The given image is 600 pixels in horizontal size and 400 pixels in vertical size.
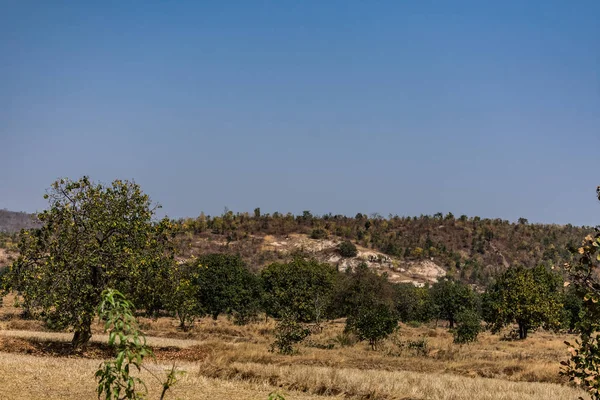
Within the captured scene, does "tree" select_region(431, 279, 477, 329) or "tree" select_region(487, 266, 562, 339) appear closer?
"tree" select_region(487, 266, 562, 339)

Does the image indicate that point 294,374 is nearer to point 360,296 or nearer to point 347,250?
point 360,296

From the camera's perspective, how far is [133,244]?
3291 centimetres

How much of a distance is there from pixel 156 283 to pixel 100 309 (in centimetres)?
2783

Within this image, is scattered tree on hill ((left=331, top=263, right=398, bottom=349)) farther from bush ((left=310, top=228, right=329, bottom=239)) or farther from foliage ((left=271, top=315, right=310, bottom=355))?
bush ((left=310, top=228, right=329, bottom=239))

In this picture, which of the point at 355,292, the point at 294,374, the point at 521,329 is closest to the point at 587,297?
the point at 294,374

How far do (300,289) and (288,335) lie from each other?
112 ft

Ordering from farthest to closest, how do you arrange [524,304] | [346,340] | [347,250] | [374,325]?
1. [347,250]
2. [524,304]
3. [346,340]
4. [374,325]

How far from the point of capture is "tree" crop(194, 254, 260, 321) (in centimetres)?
7425

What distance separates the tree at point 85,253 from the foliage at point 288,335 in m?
10.1

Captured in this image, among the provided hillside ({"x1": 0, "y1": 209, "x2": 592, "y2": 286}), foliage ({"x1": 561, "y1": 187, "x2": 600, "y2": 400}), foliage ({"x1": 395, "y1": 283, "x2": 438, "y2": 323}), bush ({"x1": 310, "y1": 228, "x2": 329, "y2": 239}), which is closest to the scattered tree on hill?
foliage ({"x1": 395, "y1": 283, "x2": 438, "y2": 323})

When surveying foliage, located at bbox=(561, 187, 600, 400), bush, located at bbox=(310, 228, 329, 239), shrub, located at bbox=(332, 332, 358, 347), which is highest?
bush, located at bbox=(310, 228, 329, 239)

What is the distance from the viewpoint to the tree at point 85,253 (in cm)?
3027

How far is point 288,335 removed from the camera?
40.2 metres

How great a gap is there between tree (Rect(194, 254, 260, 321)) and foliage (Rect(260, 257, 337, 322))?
320cm
